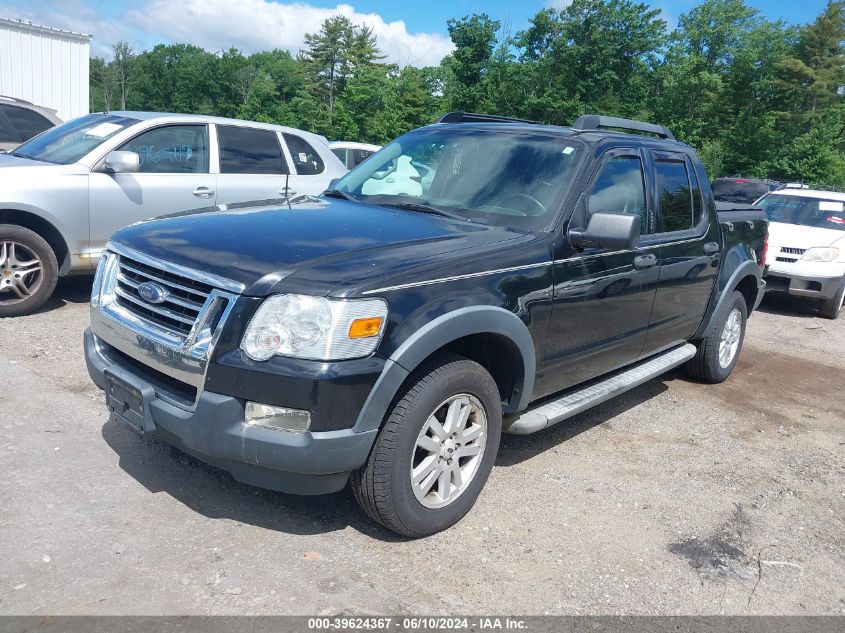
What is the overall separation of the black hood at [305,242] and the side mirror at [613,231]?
1.22 ft

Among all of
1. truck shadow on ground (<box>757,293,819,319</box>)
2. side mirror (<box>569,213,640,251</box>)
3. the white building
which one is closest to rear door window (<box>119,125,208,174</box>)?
side mirror (<box>569,213,640,251</box>)

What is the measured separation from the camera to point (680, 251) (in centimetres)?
498

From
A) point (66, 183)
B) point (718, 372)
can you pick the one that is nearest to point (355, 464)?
point (718, 372)

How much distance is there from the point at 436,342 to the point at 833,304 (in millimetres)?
8638

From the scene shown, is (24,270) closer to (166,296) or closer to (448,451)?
(166,296)

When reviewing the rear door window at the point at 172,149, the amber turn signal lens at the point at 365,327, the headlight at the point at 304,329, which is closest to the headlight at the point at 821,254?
the rear door window at the point at 172,149

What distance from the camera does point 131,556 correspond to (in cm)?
307

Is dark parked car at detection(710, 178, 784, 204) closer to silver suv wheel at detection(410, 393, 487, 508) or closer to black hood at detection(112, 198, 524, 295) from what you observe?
black hood at detection(112, 198, 524, 295)

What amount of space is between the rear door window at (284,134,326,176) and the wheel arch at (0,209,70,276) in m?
2.50

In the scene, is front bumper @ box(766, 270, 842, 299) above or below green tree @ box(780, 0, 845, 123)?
below

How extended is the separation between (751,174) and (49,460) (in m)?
48.1

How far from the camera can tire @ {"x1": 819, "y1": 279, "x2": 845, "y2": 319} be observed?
9.77 metres

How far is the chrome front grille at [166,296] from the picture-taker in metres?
3.07

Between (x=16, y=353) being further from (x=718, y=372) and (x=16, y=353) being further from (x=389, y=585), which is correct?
(x=718, y=372)
